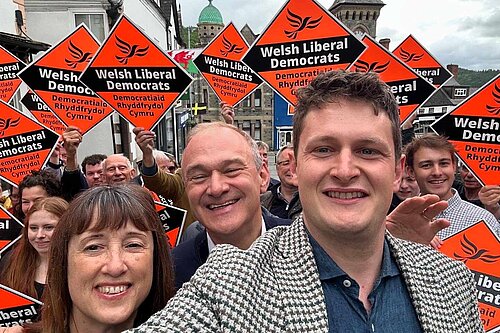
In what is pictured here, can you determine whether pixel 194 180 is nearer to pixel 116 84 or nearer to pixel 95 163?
pixel 116 84

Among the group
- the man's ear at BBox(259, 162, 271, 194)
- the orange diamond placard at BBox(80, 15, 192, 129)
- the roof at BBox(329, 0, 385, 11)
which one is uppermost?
the roof at BBox(329, 0, 385, 11)

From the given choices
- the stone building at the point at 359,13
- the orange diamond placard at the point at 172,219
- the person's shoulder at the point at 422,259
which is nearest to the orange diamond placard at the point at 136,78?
the orange diamond placard at the point at 172,219

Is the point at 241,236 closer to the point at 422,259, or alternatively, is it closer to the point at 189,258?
the point at 189,258

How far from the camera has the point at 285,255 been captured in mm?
1469

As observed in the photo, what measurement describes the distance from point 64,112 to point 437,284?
14.1 ft

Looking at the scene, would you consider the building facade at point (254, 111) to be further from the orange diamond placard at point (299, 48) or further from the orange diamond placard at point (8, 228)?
the orange diamond placard at point (8, 228)

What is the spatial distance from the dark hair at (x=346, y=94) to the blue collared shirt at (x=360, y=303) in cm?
42

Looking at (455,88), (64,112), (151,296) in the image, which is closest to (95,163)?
(64,112)

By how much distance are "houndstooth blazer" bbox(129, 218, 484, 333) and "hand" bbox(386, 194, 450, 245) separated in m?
0.34

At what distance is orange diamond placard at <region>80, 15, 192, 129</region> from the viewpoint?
4.47 meters

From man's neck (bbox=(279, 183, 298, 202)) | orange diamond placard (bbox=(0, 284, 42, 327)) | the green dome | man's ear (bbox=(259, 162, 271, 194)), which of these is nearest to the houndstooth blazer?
man's ear (bbox=(259, 162, 271, 194))

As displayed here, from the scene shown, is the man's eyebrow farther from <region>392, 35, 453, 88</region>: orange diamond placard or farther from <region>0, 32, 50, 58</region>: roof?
<region>0, 32, 50, 58</region>: roof

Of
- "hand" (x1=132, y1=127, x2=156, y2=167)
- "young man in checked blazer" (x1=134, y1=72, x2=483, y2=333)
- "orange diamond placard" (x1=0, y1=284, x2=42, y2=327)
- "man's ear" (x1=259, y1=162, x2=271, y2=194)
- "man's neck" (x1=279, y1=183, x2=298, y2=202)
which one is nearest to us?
"young man in checked blazer" (x1=134, y1=72, x2=483, y2=333)

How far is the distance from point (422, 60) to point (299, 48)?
3.06 meters
